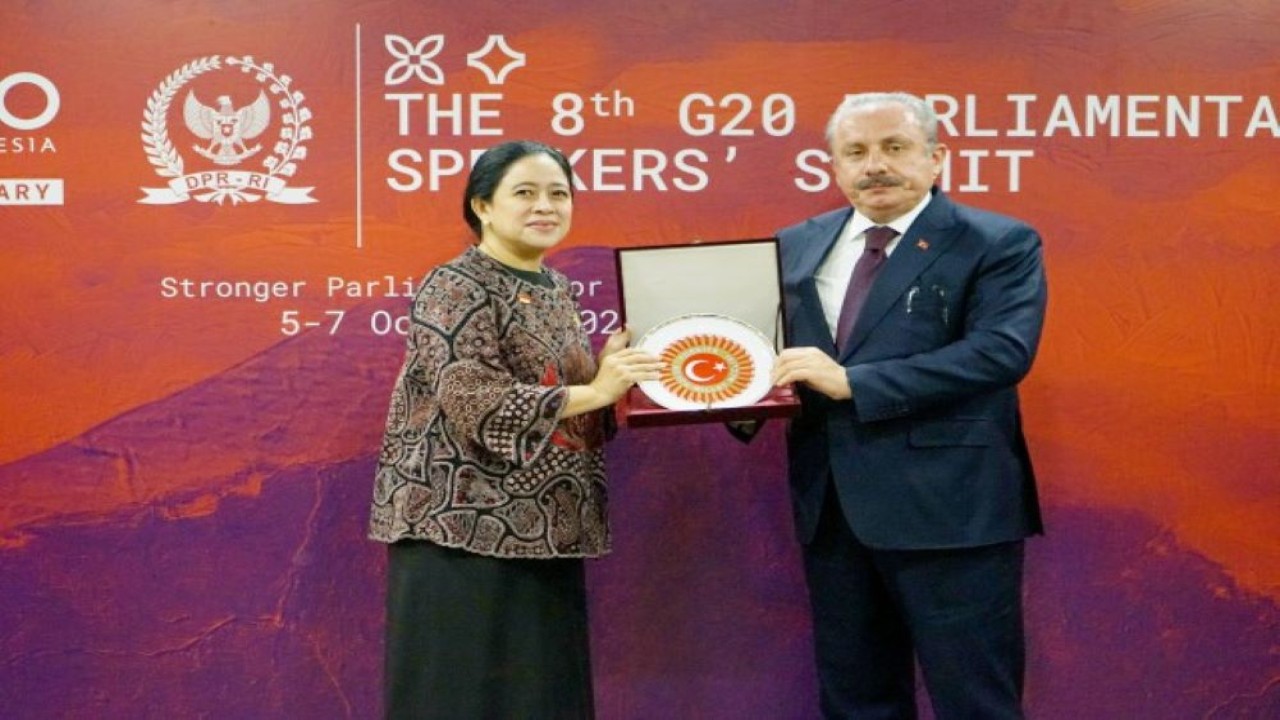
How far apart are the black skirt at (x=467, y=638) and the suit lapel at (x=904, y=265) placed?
730 millimetres

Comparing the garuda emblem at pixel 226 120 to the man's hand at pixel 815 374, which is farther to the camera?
the garuda emblem at pixel 226 120

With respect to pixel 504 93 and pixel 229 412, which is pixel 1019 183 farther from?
pixel 229 412

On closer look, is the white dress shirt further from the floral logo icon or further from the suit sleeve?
the floral logo icon

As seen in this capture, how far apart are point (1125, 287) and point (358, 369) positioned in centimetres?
176

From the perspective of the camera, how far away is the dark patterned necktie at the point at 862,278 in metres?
2.25

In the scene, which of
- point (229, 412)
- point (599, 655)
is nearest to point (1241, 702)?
point (599, 655)

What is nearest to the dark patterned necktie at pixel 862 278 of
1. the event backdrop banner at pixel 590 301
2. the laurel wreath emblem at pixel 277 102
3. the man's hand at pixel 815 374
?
the man's hand at pixel 815 374

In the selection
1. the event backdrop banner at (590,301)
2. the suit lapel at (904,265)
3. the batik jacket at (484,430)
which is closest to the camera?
the batik jacket at (484,430)

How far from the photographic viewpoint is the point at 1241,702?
279cm

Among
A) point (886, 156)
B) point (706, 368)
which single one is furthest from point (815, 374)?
point (886, 156)

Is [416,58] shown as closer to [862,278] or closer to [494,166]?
[494,166]

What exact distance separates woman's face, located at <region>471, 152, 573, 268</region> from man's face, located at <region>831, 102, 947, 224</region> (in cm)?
55

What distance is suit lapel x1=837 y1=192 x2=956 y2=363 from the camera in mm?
2199

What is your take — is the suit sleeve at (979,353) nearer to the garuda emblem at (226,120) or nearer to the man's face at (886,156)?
the man's face at (886,156)
